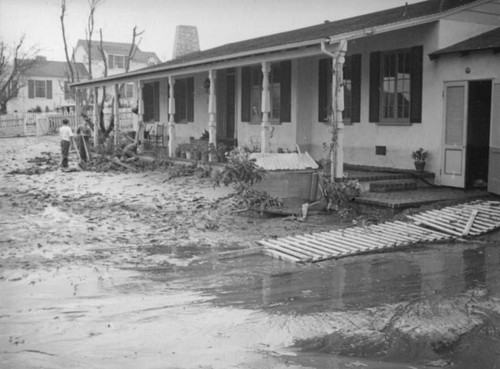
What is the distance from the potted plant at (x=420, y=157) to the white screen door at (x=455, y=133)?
17.4 inches

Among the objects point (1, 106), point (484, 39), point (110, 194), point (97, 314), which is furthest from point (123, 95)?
point (97, 314)

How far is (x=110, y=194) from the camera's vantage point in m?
15.5

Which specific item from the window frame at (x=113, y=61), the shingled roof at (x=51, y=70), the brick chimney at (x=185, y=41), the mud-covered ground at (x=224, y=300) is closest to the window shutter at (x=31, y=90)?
the shingled roof at (x=51, y=70)

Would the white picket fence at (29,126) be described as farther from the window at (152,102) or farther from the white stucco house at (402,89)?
the white stucco house at (402,89)

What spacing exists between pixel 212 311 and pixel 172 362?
4.48ft

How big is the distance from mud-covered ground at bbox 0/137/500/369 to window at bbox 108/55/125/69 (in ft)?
158

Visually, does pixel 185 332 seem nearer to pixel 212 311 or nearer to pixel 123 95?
pixel 212 311

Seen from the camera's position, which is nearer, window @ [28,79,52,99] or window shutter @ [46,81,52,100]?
window @ [28,79,52,99]

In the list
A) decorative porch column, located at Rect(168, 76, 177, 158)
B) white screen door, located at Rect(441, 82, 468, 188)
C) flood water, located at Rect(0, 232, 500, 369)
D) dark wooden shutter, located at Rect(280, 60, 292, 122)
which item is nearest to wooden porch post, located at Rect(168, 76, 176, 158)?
decorative porch column, located at Rect(168, 76, 177, 158)

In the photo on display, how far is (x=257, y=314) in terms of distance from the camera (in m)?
6.19

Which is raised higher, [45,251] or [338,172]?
[338,172]

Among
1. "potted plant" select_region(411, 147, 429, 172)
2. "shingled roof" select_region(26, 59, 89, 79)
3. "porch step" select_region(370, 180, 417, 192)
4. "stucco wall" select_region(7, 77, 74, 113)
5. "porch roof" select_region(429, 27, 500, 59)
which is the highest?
"shingled roof" select_region(26, 59, 89, 79)

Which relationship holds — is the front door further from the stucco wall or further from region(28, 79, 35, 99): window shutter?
region(28, 79, 35, 99): window shutter

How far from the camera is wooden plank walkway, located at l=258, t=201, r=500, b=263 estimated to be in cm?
905
